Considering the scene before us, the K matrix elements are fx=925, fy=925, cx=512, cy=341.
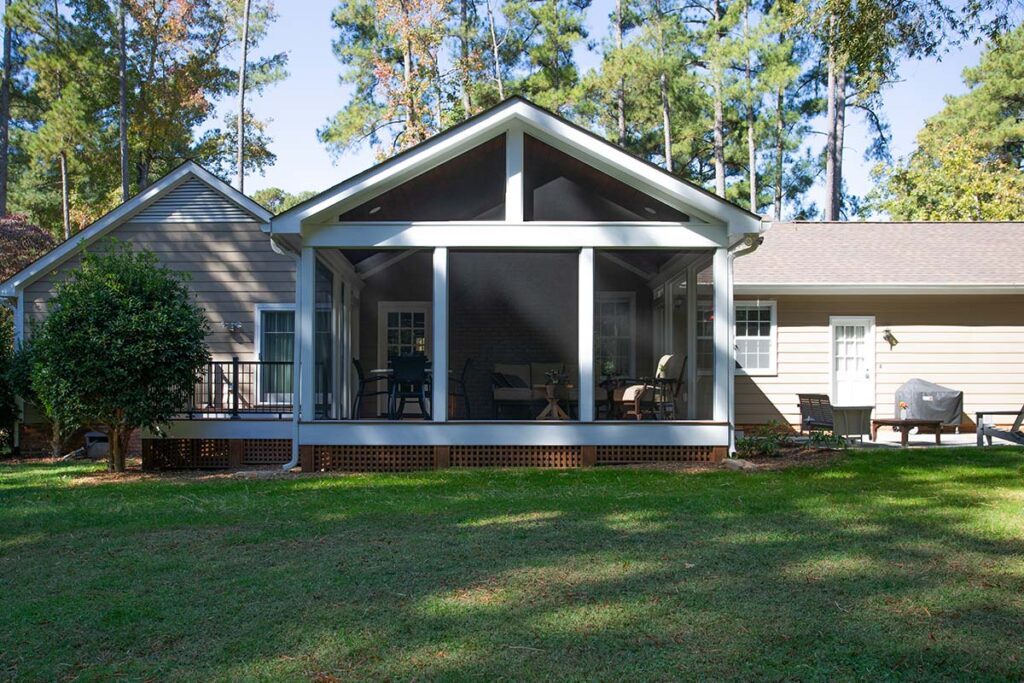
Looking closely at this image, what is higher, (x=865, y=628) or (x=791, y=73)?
(x=791, y=73)

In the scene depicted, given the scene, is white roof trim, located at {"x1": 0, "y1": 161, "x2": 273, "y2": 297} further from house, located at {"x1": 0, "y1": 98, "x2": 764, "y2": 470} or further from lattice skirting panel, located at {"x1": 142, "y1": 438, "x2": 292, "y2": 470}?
lattice skirting panel, located at {"x1": 142, "y1": 438, "x2": 292, "y2": 470}

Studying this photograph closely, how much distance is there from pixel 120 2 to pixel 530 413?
61.2 feet

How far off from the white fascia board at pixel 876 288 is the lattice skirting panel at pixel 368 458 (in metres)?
6.47

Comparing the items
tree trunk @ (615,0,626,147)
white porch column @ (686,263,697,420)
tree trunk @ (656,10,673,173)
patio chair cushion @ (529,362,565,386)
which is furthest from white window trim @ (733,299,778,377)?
tree trunk @ (656,10,673,173)

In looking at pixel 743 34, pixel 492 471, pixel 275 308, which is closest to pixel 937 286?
pixel 492 471

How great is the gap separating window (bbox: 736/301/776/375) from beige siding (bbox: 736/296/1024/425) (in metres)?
0.13

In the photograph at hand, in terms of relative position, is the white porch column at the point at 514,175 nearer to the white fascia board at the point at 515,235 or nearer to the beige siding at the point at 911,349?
the white fascia board at the point at 515,235

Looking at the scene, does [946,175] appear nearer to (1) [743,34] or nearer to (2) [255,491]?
(1) [743,34]

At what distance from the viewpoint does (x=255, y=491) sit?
8.90m

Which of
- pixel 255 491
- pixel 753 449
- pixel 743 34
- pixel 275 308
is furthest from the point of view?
pixel 743 34

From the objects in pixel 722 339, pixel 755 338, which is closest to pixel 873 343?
pixel 755 338

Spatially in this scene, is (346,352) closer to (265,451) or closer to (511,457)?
(265,451)

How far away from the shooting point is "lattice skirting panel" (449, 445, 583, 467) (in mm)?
10570

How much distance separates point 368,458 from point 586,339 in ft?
9.33
